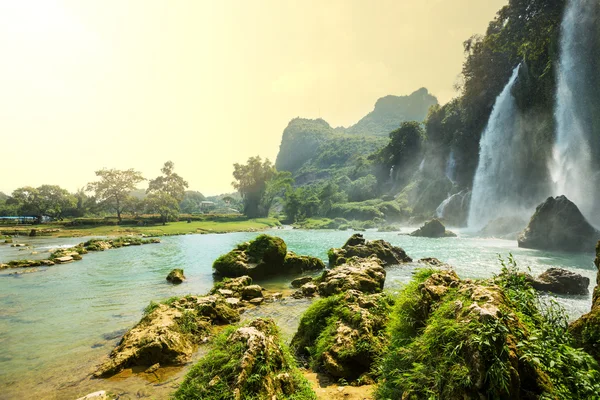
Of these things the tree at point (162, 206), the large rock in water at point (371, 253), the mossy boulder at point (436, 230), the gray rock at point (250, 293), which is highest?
the tree at point (162, 206)

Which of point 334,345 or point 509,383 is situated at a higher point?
point 509,383

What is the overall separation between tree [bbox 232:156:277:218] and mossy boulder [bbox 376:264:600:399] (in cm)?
10654

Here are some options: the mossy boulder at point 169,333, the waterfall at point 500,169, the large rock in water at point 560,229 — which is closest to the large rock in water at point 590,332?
the mossy boulder at point 169,333

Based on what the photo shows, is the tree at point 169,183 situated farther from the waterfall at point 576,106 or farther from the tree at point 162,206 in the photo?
the waterfall at point 576,106

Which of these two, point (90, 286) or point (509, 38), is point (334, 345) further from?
point (509, 38)

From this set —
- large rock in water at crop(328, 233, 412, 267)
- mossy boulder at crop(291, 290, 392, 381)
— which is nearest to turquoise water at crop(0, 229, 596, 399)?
large rock in water at crop(328, 233, 412, 267)

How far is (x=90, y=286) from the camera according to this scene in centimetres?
1761

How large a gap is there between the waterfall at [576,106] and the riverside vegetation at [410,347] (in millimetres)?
42766

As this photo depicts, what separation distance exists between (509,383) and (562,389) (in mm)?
693

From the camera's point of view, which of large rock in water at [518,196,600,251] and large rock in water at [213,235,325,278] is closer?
large rock in water at [213,235,325,278]

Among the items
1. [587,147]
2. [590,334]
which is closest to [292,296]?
[590,334]

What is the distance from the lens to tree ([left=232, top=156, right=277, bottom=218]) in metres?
110

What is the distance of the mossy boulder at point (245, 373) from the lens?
4520 mm

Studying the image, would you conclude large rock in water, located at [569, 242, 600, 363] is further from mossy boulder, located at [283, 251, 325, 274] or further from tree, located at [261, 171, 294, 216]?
tree, located at [261, 171, 294, 216]
